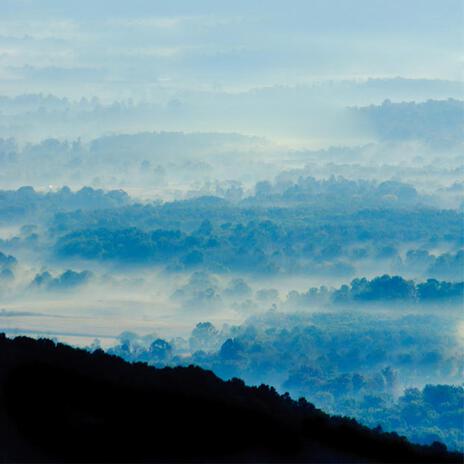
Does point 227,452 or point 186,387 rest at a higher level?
point 186,387

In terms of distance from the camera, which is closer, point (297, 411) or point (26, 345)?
point (297, 411)

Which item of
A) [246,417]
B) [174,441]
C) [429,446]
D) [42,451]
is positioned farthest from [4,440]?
[429,446]

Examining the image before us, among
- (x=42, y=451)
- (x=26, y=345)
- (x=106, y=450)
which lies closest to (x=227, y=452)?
(x=106, y=450)

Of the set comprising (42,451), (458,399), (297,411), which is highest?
(458,399)

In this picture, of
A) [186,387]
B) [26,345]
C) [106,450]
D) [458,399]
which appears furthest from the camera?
[458,399]

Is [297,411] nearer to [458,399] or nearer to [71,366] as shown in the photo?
[71,366]

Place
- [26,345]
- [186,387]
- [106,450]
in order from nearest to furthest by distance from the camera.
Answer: [106,450]
[186,387]
[26,345]
